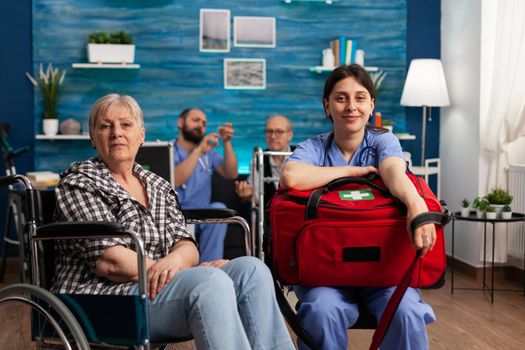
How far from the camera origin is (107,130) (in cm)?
229

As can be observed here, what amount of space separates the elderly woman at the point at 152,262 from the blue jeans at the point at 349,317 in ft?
0.49

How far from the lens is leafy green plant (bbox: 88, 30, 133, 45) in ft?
17.0

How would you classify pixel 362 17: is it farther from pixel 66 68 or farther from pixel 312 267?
pixel 312 267

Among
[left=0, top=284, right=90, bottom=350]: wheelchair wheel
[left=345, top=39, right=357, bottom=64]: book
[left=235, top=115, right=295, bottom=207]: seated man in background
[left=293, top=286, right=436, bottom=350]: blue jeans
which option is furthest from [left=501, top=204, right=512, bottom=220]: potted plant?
[left=0, top=284, right=90, bottom=350]: wheelchair wheel

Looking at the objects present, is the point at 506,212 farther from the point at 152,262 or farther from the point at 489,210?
the point at 152,262

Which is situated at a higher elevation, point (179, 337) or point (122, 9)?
point (122, 9)

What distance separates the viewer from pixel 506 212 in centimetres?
431

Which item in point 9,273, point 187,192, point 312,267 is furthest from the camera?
point 9,273

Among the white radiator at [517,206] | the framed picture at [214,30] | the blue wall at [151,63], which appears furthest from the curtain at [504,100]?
the framed picture at [214,30]

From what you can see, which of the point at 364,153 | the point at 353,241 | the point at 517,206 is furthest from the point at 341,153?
the point at 517,206

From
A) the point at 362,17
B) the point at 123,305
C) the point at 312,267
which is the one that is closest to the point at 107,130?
the point at 123,305

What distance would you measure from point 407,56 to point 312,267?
149 inches

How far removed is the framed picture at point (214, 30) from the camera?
5.43 metres

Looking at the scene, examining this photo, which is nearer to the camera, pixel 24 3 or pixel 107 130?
pixel 107 130
